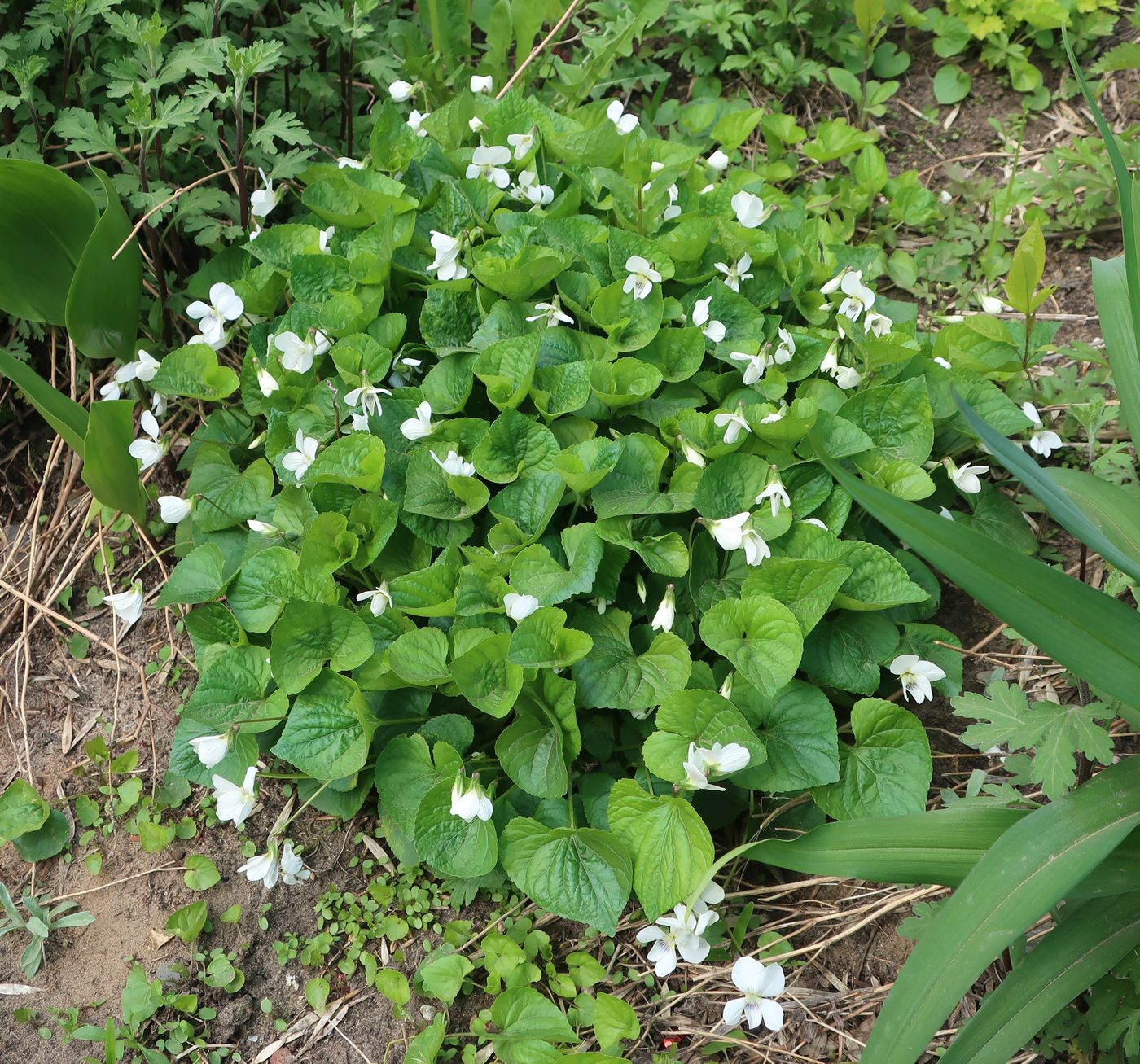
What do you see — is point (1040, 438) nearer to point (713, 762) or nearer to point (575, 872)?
point (713, 762)

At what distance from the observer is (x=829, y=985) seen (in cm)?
175

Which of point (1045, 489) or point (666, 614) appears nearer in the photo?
point (1045, 489)

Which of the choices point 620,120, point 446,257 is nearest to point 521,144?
point 620,120

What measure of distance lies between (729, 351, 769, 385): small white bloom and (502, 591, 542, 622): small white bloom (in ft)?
2.20

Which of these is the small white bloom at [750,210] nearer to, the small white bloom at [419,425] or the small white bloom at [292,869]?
the small white bloom at [419,425]

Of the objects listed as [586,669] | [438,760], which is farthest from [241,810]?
[586,669]

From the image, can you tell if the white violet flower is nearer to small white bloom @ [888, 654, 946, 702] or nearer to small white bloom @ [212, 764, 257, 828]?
small white bloom @ [888, 654, 946, 702]

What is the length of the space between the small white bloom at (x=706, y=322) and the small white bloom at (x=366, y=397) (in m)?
0.64

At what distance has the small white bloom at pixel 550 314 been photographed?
201cm

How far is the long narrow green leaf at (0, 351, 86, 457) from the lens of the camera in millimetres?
1810

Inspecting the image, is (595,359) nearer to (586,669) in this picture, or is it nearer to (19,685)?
(586,669)

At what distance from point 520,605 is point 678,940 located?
23.1 inches

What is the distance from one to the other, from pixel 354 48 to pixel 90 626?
1.62 m

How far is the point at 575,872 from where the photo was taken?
1.63m
